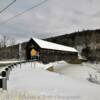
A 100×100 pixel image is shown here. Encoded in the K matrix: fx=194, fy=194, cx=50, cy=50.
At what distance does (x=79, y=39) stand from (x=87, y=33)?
2910mm

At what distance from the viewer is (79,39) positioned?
56.2 meters

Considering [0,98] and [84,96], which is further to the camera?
[84,96]

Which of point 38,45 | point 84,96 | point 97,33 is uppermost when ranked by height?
point 97,33

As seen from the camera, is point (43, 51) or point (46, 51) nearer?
point (43, 51)

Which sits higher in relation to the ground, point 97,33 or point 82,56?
point 97,33

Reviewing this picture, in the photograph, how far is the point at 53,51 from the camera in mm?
39406

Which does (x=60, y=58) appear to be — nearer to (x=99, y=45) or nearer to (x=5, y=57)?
(x=99, y=45)

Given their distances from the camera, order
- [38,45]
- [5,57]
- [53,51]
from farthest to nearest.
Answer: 1. [5,57]
2. [53,51]
3. [38,45]

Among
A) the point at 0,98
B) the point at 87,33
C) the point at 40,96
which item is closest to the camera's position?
the point at 0,98

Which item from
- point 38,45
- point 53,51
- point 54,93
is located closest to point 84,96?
point 54,93

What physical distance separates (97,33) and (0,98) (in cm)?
4770

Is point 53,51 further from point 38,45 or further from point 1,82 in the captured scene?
point 1,82

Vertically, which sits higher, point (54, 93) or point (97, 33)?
point (97, 33)

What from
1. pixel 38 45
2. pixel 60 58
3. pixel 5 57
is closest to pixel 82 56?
pixel 60 58
